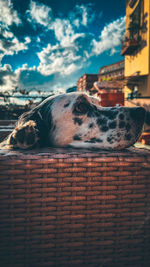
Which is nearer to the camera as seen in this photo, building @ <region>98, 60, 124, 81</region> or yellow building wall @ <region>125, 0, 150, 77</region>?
yellow building wall @ <region>125, 0, 150, 77</region>

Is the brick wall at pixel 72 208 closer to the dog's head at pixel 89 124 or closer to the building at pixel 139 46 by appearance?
the dog's head at pixel 89 124

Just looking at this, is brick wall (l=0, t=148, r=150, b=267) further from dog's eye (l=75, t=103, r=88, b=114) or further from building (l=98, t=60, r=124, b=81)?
building (l=98, t=60, r=124, b=81)

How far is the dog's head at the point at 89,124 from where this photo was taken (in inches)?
59.5

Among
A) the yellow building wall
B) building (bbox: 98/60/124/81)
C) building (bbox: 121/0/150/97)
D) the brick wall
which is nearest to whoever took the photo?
the brick wall

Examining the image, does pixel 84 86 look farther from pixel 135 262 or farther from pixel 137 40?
pixel 135 262

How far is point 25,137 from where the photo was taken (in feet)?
4.36

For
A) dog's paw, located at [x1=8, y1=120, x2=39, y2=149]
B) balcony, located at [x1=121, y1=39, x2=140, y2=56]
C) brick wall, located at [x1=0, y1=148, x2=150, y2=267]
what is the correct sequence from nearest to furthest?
brick wall, located at [x1=0, y1=148, x2=150, y2=267] < dog's paw, located at [x1=8, y1=120, x2=39, y2=149] < balcony, located at [x1=121, y1=39, x2=140, y2=56]

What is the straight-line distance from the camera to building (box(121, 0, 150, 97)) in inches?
536

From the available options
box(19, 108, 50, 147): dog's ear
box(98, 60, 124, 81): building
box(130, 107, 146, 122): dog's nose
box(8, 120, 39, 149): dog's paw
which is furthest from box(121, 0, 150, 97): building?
box(98, 60, 124, 81): building

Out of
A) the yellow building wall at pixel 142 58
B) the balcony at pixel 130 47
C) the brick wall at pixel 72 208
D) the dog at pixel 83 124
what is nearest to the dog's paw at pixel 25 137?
the dog at pixel 83 124

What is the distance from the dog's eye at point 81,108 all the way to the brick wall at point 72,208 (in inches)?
23.1

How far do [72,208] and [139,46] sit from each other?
16.6m

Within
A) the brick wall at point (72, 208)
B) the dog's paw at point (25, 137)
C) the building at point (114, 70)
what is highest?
the building at point (114, 70)

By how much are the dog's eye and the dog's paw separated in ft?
1.43
